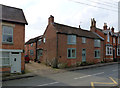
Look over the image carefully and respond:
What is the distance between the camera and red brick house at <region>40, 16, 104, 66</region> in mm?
18906

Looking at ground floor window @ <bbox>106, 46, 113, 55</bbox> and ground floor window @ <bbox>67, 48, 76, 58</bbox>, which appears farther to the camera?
ground floor window @ <bbox>106, 46, 113, 55</bbox>

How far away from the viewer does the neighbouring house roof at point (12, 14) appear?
44.3ft

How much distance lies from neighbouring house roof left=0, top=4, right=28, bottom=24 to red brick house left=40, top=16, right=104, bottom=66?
660 centimetres

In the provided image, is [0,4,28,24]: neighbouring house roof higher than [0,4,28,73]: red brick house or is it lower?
higher

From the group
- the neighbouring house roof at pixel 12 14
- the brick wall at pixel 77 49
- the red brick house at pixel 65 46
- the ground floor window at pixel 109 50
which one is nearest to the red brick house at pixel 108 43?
the ground floor window at pixel 109 50

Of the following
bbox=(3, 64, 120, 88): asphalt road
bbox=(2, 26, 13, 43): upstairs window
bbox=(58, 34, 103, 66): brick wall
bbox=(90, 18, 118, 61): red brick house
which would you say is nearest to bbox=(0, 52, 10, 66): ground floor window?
bbox=(2, 26, 13, 43): upstairs window

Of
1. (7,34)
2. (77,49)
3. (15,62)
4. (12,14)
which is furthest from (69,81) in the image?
(12,14)

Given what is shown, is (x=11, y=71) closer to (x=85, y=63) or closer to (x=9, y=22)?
(x=9, y=22)

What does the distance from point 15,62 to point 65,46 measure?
945 cm

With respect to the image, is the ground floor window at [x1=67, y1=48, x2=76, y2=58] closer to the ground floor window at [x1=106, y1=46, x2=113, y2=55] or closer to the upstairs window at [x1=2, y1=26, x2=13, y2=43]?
the upstairs window at [x1=2, y1=26, x2=13, y2=43]

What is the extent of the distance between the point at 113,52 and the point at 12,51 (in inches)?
1143

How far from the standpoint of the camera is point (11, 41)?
13656 mm

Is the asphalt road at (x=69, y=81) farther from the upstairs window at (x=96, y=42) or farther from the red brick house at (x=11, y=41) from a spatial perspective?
the upstairs window at (x=96, y=42)

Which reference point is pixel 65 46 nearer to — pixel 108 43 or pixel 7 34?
pixel 7 34
